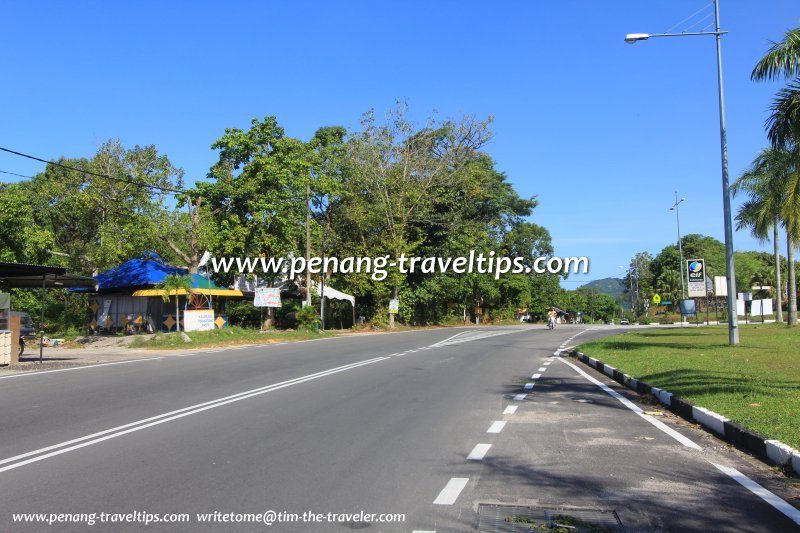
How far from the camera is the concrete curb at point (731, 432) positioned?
6211mm

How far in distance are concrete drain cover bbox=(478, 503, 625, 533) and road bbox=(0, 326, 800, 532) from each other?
0.17 ft

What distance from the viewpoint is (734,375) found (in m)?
11.9

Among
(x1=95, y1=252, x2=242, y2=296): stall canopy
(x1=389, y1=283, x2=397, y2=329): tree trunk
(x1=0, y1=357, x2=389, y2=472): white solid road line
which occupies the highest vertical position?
(x1=95, y1=252, x2=242, y2=296): stall canopy

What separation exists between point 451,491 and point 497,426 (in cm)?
307

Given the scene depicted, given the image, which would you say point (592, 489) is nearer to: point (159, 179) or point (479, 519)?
point (479, 519)

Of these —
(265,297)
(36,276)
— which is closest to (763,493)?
(36,276)

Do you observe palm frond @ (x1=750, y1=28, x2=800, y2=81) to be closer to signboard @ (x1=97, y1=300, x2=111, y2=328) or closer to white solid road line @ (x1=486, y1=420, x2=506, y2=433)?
white solid road line @ (x1=486, y1=420, x2=506, y2=433)

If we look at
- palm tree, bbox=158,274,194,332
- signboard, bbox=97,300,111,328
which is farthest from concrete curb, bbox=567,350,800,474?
signboard, bbox=97,300,111,328

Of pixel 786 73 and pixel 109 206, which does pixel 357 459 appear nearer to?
pixel 786 73

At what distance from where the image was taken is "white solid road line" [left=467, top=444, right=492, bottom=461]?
6.66m

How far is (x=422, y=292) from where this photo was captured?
50.2 metres

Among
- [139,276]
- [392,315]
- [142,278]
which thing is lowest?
[392,315]

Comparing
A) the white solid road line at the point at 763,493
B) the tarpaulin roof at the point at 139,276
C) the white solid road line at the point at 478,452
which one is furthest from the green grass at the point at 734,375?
the tarpaulin roof at the point at 139,276

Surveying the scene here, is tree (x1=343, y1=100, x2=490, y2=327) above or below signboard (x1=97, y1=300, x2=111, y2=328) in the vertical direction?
above
